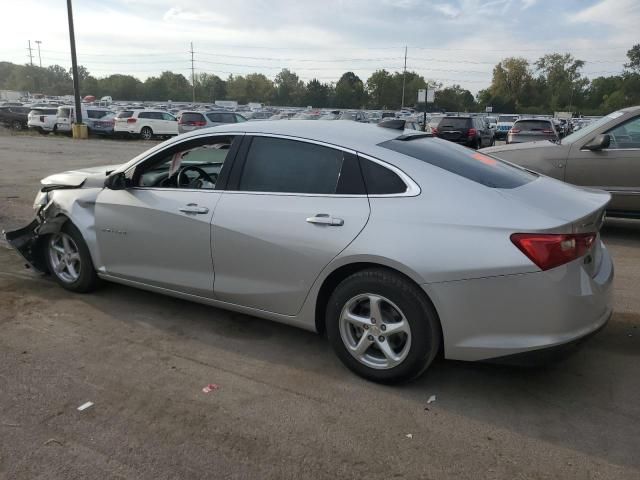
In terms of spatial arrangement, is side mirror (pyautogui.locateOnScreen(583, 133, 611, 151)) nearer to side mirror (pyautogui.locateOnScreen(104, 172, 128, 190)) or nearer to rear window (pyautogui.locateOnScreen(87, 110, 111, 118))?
side mirror (pyautogui.locateOnScreen(104, 172, 128, 190))

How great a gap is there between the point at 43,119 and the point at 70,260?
3040 centimetres

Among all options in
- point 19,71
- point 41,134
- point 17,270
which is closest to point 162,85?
point 19,71

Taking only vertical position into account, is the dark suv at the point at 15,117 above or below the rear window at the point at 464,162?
below

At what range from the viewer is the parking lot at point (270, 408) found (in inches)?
105

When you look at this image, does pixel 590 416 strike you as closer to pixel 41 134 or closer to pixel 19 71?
pixel 41 134

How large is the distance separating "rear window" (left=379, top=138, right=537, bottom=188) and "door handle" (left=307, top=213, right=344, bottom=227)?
0.60m

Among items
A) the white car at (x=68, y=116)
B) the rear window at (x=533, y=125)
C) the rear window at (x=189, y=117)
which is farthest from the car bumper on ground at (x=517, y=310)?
the white car at (x=68, y=116)

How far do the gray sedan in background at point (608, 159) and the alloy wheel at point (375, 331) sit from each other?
4.97 m

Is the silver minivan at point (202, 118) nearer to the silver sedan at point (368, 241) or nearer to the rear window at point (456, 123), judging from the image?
the rear window at point (456, 123)

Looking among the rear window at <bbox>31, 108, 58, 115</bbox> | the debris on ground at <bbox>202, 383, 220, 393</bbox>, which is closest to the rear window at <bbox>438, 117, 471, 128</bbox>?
the debris on ground at <bbox>202, 383, 220, 393</bbox>

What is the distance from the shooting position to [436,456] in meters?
2.72

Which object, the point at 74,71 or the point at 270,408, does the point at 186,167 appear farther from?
the point at 74,71

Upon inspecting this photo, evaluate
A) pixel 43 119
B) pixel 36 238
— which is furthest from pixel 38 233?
pixel 43 119

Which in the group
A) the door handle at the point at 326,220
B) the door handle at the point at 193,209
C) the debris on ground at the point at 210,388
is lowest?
the debris on ground at the point at 210,388
